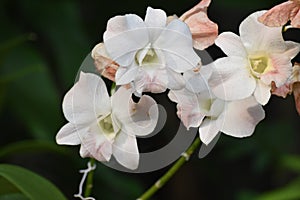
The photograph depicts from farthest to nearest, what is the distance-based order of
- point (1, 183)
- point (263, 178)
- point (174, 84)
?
point (263, 178) < point (1, 183) < point (174, 84)

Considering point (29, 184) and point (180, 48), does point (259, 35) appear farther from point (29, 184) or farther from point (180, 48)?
point (29, 184)

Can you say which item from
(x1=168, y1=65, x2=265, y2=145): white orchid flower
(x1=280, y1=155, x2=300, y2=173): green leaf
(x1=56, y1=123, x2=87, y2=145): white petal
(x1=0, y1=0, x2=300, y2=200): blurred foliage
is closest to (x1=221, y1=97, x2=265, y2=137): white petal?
(x1=168, y1=65, x2=265, y2=145): white orchid flower

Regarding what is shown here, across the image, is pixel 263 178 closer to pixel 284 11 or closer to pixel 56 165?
pixel 56 165

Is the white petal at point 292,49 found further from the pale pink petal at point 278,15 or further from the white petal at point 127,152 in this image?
the white petal at point 127,152

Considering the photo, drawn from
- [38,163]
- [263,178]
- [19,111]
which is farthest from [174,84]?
[263,178]

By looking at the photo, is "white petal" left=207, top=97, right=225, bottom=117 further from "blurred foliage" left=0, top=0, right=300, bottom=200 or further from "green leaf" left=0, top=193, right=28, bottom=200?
"blurred foliage" left=0, top=0, right=300, bottom=200
